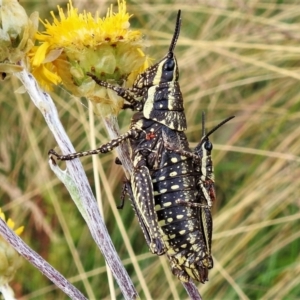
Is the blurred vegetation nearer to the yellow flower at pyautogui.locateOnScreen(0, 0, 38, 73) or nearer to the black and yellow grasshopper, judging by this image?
the black and yellow grasshopper

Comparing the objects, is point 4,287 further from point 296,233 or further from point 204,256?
point 296,233

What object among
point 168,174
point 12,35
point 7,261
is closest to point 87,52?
point 12,35

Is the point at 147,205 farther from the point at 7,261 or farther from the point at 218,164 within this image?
the point at 218,164

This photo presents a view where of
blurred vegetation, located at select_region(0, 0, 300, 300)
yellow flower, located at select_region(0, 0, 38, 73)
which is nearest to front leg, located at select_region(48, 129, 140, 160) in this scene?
yellow flower, located at select_region(0, 0, 38, 73)

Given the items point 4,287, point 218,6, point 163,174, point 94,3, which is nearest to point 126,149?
point 163,174

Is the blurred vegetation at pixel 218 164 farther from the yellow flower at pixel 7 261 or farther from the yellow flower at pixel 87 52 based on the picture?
the yellow flower at pixel 87 52

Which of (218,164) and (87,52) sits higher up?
(218,164)

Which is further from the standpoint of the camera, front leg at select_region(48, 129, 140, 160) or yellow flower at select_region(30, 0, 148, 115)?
yellow flower at select_region(30, 0, 148, 115)
